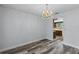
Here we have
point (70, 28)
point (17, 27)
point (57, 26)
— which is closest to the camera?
point (17, 27)

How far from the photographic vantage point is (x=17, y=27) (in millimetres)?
1549

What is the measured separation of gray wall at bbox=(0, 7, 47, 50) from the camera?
1.52m

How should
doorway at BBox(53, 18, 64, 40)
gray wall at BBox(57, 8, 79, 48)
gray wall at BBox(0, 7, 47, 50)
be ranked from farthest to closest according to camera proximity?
gray wall at BBox(57, 8, 79, 48) → doorway at BBox(53, 18, 64, 40) → gray wall at BBox(0, 7, 47, 50)

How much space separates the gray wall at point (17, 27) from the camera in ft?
4.97

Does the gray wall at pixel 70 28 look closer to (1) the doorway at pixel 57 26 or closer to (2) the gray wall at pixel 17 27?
(1) the doorway at pixel 57 26

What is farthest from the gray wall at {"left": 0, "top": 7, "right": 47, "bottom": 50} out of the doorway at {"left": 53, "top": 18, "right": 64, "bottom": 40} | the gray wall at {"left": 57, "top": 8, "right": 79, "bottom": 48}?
the gray wall at {"left": 57, "top": 8, "right": 79, "bottom": 48}

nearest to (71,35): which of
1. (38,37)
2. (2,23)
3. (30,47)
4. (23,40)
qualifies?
(38,37)

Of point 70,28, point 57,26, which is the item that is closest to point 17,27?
point 57,26

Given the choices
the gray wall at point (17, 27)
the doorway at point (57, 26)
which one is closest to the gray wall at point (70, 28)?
the doorway at point (57, 26)

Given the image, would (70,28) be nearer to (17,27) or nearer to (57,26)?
(57,26)

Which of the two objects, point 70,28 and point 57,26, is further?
point 70,28

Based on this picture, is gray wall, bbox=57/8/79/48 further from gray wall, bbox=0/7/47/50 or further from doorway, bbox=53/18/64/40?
gray wall, bbox=0/7/47/50

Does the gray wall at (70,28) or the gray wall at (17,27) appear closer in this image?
the gray wall at (17,27)
